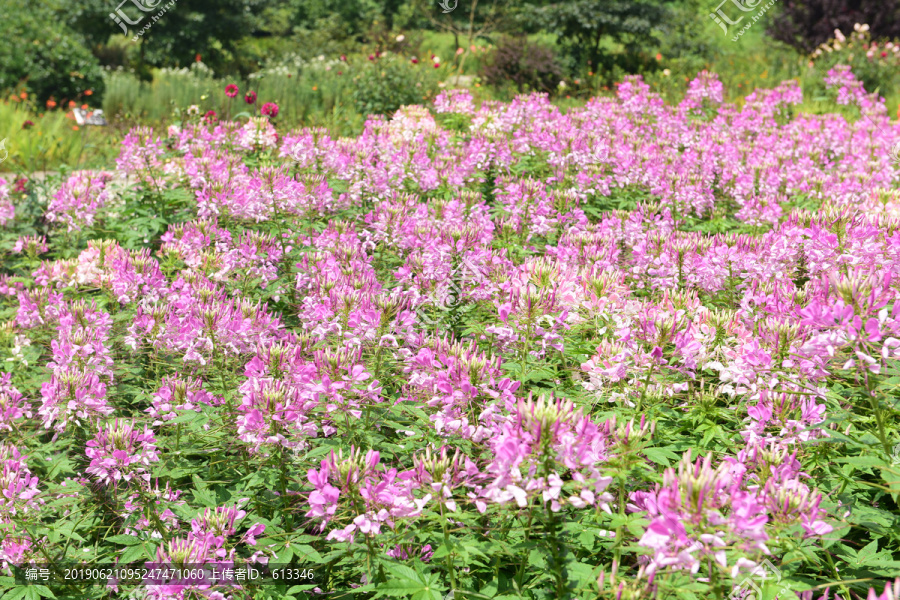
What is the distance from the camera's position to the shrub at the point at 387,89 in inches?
458

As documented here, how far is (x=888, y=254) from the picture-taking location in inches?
108

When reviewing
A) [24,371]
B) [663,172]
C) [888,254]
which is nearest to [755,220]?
[663,172]

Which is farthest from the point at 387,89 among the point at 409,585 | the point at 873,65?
the point at 409,585

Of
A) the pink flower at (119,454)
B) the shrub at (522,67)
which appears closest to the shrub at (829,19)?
the shrub at (522,67)

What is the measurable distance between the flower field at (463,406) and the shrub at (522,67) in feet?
39.7

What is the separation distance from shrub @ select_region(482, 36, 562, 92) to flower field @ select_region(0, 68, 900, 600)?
12.1 m

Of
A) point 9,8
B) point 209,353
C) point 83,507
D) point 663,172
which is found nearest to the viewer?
point 83,507

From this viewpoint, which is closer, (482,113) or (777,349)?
(777,349)

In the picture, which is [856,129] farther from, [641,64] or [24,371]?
[641,64]

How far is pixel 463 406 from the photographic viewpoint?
2008 millimetres

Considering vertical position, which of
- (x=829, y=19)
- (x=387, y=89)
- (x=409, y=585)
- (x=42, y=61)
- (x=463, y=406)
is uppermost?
(x=829, y=19)

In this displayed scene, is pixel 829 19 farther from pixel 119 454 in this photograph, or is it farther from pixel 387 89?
pixel 119 454

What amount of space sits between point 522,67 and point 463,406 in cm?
1537

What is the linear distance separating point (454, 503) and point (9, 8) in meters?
18.6
